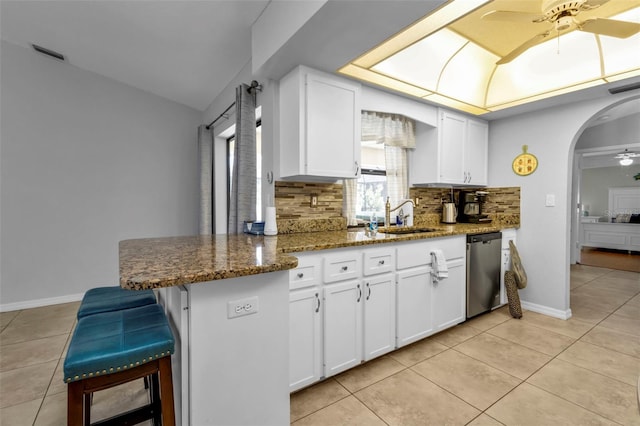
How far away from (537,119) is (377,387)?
3.43 metres

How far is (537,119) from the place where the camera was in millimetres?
3436

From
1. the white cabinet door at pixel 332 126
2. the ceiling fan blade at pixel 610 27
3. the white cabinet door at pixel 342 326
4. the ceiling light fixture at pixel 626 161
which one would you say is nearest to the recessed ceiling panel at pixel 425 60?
the white cabinet door at pixel 332 126

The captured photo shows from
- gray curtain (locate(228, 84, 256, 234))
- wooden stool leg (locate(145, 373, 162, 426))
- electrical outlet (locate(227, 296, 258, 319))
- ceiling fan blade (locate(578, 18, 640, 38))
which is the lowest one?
wooden stool leg (locate(145, 373, 162, 426))

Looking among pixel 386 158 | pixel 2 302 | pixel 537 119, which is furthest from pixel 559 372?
pixel 2 302

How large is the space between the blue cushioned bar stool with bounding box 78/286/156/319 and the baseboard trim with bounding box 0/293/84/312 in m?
2.67

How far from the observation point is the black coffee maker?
3.79 m

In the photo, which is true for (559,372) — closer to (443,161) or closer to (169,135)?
(443,161)

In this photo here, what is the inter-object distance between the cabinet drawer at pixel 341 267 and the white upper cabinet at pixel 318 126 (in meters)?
0.71

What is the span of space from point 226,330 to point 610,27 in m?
2.87

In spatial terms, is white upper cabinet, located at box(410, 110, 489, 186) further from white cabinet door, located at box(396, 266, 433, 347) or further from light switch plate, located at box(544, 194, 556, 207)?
white cabinet door, located at box(396, 266, 433, 347)

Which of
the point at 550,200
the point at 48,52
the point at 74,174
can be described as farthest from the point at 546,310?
the point at 48,52

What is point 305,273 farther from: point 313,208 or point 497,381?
point 497,381

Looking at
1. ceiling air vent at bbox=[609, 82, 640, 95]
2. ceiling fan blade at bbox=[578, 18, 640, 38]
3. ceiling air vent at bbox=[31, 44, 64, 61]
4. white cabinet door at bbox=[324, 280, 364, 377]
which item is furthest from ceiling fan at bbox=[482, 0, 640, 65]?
ceiling air vent at bbox=[31, 44, 64, 61]

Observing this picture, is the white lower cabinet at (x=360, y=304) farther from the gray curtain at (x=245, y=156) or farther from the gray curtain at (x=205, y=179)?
the gray curtain at (x=205, y=179)
